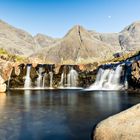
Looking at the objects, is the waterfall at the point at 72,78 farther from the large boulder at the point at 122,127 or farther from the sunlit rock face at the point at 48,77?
the large boulder at the point at 122,127

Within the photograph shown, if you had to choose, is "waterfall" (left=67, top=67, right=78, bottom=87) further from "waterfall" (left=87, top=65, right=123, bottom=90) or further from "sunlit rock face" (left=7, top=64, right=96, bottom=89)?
"waterfall" (left=87, top=65, right=123, bottom=90)

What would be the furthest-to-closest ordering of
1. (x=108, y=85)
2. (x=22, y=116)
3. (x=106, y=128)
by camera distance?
(x=108, y=85) → (x=22, y=116) → (x=106, y=128)

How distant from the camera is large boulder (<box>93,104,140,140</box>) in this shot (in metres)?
14.4

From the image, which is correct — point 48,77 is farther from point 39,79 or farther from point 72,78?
point 72,78

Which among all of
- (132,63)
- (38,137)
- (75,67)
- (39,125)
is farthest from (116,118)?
(75,67)

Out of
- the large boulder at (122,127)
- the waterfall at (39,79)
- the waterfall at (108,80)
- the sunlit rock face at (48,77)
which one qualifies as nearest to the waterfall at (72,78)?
the sunlit rock face at (48,77)

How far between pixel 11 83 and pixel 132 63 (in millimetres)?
37511

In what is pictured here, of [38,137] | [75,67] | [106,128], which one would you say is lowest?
[38,137]

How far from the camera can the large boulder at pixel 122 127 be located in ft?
47.2

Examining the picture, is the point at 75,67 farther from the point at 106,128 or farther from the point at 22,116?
the point at 106,128

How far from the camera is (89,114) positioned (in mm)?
30750

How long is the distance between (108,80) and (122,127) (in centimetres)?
6640

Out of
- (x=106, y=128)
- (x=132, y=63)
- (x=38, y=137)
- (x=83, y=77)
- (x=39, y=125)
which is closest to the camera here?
(x=106, y=128)

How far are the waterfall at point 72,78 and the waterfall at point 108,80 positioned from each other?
6793 millimetres
